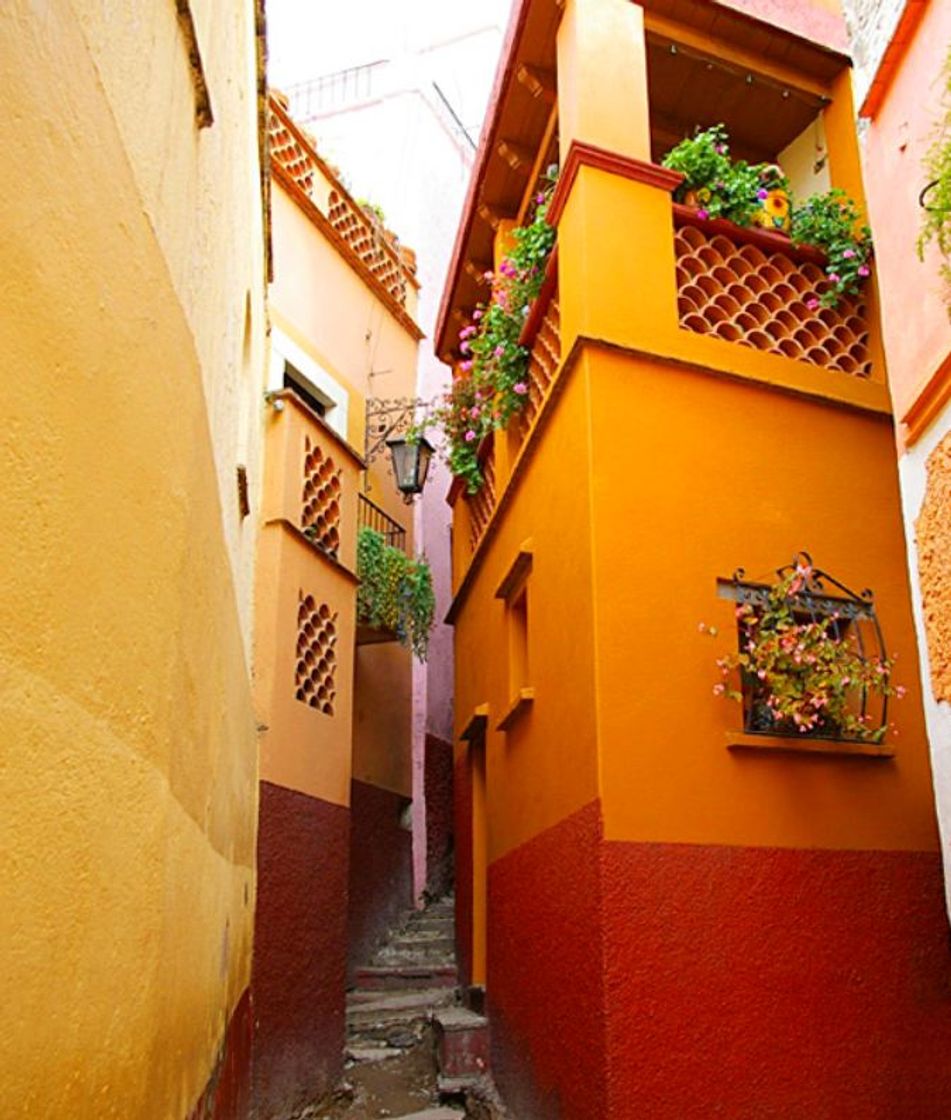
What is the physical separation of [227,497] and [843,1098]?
3937 millimetres

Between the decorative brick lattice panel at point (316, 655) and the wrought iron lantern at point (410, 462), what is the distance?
1.53 meters

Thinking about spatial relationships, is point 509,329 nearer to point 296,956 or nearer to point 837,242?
point 837,242

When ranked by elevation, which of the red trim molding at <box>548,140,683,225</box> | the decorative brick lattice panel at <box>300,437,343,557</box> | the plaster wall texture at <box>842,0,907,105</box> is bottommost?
the decorative brick lattice panel at <box>300,437,343,557</box>

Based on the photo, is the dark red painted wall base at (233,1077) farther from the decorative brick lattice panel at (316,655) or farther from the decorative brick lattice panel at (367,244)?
the decorative brick lattice panel at (367,244)

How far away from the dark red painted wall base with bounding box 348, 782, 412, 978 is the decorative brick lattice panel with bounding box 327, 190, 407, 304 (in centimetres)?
548

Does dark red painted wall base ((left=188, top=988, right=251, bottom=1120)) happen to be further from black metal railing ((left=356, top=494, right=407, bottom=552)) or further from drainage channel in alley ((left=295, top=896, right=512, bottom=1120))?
black metal railing ((left=356, top=494, right=407, bottom=552))

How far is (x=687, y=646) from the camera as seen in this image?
5766 millimetres

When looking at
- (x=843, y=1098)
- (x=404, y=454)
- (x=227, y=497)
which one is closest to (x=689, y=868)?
(x=843, y=1098)

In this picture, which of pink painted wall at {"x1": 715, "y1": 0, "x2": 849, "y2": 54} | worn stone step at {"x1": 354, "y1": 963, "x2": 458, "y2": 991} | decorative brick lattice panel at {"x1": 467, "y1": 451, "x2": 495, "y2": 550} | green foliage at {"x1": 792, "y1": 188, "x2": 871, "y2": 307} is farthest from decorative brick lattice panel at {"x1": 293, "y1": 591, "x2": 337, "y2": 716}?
pink painted wall at {"x1": 715, "y1": 0, "x2": 849, "y2": 54}

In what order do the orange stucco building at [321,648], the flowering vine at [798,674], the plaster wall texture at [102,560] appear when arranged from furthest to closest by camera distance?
the orange stucco building at [321,648], the flowering vine at [798,674], the plaster wall texture at [102,560]

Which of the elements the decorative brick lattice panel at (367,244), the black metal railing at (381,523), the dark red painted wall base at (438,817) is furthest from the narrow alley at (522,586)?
the dark red painted wall base at (438,817)

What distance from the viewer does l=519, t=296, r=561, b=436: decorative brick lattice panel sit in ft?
23.8

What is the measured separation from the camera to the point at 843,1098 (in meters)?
5.25

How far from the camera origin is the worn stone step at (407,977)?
1002cm
